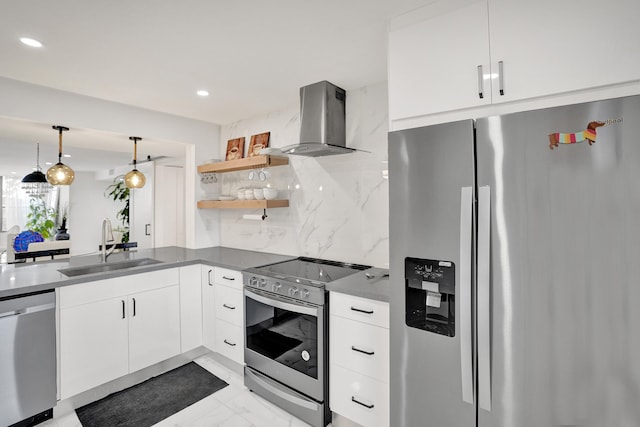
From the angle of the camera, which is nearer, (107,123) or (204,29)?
(204,29)

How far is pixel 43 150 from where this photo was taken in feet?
18.3

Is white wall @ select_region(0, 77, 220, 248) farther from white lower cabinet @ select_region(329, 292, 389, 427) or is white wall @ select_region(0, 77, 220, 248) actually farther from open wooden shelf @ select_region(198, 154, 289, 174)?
white lower cabinet @ select_region(329, 292, 389, 427)

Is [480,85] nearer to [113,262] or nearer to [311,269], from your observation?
[311,269]

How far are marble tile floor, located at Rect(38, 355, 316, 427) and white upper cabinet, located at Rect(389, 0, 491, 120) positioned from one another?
2118 mm

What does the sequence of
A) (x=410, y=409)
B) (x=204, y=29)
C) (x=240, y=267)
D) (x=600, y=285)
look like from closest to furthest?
(x=600, y=285)
(x=410, y=409)
(x=204, y=29)
(x=240, y=267)

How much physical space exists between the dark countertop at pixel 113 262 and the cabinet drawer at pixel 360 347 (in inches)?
38.6

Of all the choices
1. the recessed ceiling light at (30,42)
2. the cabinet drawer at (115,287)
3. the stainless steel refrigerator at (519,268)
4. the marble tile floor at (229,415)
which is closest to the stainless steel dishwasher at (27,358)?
the cabinet drawer at (115,287)

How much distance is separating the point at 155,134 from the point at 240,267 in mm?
1793

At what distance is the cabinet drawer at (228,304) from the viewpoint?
2.68m

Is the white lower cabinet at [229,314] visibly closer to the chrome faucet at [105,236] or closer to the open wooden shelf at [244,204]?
the open wooden shelf at [244,204]

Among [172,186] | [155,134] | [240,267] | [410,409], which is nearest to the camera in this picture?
[410,409]

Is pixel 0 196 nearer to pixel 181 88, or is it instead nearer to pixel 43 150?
pixel 43 150

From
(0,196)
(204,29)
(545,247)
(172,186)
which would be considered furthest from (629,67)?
(0,196)

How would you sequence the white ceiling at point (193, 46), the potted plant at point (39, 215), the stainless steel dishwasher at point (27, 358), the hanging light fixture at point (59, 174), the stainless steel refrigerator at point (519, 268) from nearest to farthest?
the stainless steel refrigerator at point (519, 268) < the white ceiling at point (193, 46) < the stainless steel dishwasher at point (27, 358) < the hanging light fixture at point (59, 174) < the potted plant at point (39, 215)
